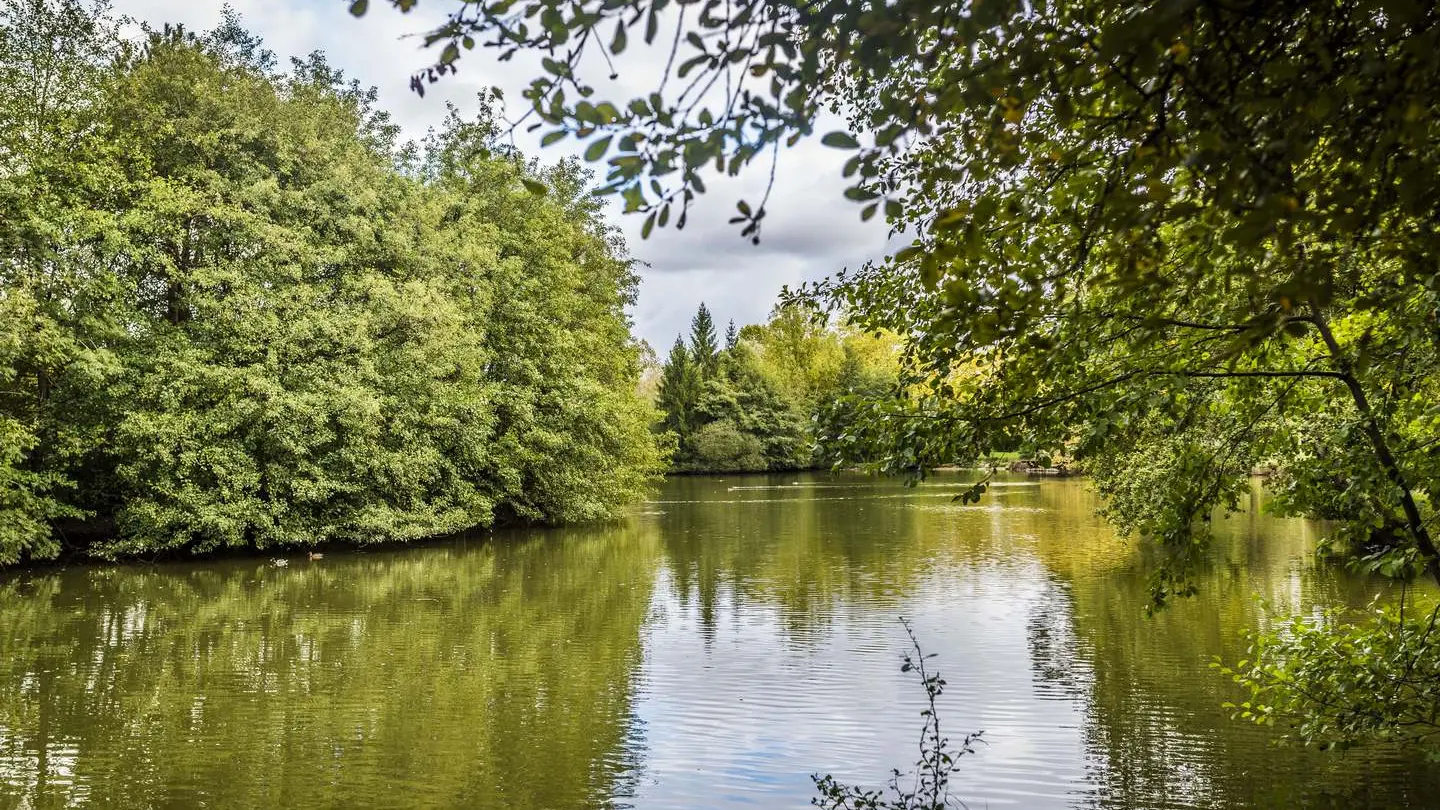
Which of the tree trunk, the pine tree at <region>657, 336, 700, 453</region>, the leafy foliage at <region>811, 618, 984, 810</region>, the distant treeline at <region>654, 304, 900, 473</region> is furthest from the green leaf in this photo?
the pine tree at <region>657, 336, 700, 453</region>

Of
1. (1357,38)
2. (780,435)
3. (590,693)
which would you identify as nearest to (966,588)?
(590,693)

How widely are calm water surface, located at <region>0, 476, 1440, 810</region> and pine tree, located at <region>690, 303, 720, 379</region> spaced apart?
156 ft

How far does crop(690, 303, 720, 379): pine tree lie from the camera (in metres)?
68.4

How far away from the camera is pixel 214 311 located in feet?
67.1

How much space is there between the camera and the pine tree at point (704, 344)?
68.4 m

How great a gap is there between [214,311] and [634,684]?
14079 mm

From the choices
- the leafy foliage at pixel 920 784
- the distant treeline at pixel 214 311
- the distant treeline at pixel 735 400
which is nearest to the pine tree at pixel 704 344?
the distant treeline at pixel 735 400

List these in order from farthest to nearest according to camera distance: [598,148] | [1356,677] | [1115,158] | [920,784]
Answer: [920,784] → [1356,677] → [1115,158] → [598,148]

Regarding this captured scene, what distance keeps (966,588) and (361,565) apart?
1212cm

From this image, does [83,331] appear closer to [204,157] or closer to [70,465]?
[70,465]

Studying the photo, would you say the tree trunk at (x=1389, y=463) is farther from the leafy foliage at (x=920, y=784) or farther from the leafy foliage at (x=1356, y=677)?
the leafy foliage at (x=920, y=784)

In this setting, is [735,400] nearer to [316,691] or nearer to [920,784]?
[316,691]

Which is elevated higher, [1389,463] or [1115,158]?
[1115,158]

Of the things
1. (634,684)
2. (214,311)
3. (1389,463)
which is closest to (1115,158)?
(1389,463)
